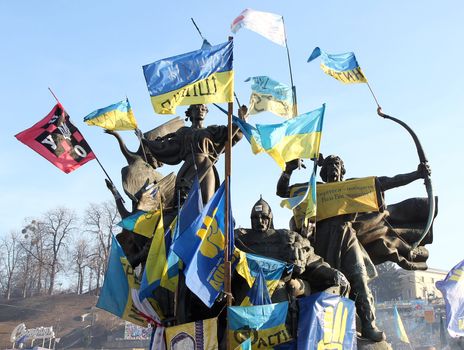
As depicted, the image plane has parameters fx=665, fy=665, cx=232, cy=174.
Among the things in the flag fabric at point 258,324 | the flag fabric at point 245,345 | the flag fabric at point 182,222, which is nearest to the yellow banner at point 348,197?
the flag fabric at point 182,222

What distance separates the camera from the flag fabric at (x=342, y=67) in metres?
11.6

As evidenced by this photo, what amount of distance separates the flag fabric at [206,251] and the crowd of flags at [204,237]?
0.04 ft

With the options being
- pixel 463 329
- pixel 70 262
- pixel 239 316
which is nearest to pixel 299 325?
pixel 239 316

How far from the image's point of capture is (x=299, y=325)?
8.40 m

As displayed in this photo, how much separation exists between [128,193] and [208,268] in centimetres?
297

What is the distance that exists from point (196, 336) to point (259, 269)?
3.78ft

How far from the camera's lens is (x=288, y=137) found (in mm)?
9695

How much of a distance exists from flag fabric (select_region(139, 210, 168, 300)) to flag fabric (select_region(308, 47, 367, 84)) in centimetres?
463

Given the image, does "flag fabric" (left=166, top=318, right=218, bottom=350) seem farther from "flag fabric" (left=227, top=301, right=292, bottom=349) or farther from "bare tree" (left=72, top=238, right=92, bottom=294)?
"bare tree" (left=72, top=238, right=92, bottom=294)

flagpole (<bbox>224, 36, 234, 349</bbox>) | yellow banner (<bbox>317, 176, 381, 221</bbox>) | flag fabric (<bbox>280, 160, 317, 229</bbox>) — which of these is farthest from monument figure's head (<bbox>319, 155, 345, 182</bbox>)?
flagpole (<bbox>224, 36, 234, 349</bbox>)

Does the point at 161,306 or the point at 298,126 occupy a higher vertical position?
the point at 298,126

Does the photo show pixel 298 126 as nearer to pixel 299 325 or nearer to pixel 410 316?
pixel 299 325

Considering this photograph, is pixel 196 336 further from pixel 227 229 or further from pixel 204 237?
pixel 227 229

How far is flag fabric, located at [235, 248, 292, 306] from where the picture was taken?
8422 mm
